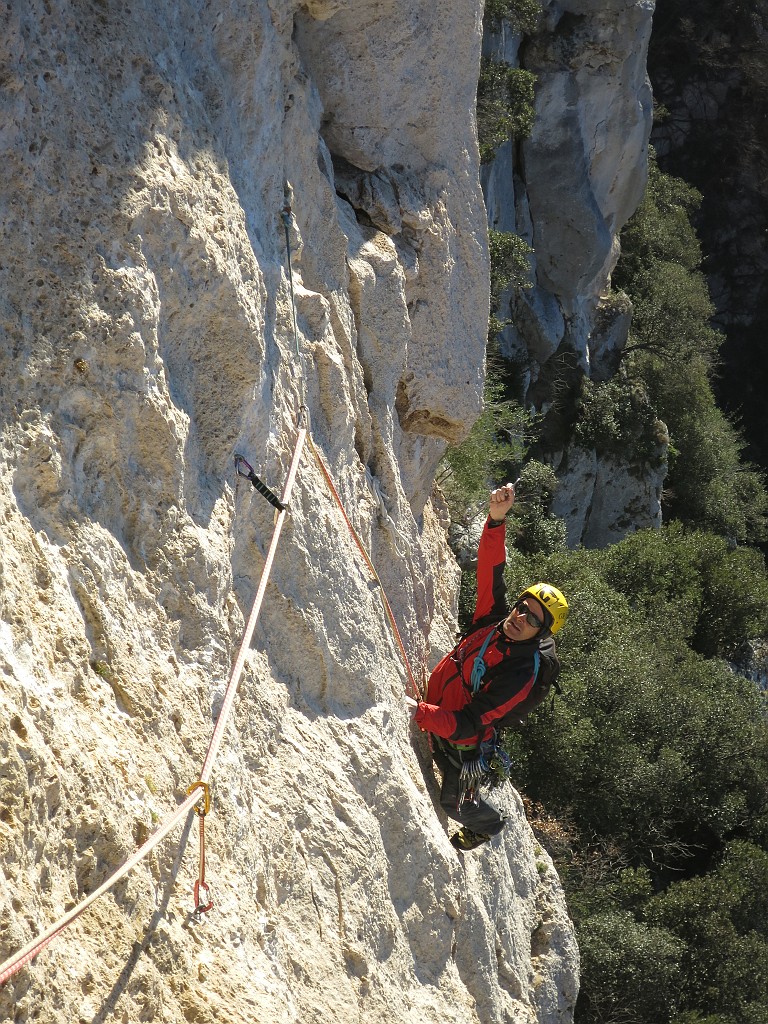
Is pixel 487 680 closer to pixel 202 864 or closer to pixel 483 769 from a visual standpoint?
pixel 483 769

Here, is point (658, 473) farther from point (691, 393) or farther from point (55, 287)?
point (55, 287)

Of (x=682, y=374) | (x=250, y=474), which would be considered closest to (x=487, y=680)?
(x=250, y=474)

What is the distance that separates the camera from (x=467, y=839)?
20.0 feet

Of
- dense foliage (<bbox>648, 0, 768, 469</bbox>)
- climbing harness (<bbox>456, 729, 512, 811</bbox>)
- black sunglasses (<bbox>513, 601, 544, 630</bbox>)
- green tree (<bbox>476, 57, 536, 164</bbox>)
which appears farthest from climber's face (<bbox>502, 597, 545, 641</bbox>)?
dense foliage (<bbox>648, 0, 768, 469</bbox>)

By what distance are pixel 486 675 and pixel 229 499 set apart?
182 centimetres

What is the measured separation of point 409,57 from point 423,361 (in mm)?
1877

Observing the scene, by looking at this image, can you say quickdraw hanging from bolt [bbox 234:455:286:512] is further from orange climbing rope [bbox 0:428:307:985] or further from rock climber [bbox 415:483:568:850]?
rock climber [bbox 415:483:568:850]

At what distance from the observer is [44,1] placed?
3.79 m

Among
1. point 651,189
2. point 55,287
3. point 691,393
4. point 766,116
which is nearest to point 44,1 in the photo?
point 55,287

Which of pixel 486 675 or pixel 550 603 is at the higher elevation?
pixel 550 603

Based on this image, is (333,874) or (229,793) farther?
(333,874)

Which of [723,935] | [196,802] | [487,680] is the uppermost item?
[487,680]

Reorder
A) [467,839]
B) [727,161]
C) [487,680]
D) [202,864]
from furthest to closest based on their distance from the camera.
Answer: [727,161] < [467,839] < [487,680] < [202,864]

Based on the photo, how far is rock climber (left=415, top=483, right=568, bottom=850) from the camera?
537 cm
